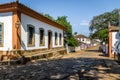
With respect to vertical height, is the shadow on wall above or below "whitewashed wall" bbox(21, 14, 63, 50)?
below

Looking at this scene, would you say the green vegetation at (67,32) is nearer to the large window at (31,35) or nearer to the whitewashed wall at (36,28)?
the whitewashed wall at (36,28)

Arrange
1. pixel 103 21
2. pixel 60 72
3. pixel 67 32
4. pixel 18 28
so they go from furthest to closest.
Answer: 1. pixel 103 21
2. pixel 67 32
3. pixel 18 28
4. pixel 60 72

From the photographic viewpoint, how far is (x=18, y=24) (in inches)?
543

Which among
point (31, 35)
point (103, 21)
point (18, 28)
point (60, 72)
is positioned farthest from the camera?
point (103, 21)

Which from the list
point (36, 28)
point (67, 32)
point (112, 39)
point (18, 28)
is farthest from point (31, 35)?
point (67, 32)

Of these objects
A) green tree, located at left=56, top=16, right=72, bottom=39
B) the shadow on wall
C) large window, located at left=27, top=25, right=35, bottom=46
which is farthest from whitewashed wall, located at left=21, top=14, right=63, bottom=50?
green tree, located at left=56, top=16, right=72, bottom=39

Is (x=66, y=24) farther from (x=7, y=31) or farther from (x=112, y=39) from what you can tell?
(x=7, y=31)

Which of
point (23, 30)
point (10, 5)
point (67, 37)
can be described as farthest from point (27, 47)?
point (67, 37)

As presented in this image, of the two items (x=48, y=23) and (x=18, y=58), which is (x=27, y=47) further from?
(x=48, y=23)

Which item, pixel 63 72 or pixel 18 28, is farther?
pixel 18 28

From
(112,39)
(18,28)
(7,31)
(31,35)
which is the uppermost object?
(18,28)

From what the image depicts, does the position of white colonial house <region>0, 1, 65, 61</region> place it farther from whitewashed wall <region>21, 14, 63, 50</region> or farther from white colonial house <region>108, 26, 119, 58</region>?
white colonial house <region>108, 26, 119, 58</region>

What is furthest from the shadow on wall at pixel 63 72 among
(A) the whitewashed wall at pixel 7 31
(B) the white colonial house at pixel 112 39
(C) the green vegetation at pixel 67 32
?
(C) the green vegetation at pixel 67 32

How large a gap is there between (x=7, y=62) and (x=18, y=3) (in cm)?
432
